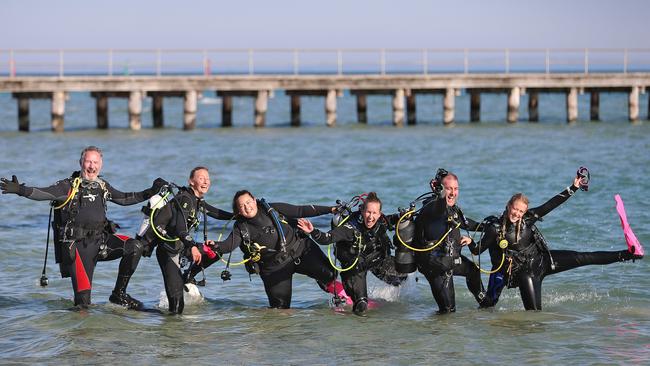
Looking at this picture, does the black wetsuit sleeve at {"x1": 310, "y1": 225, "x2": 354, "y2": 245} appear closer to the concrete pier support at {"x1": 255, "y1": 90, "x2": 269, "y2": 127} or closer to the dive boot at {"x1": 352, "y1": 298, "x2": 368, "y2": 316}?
the dive boot at {"x1": 352, "y1": 298, "x2": 368, "y2": 316}

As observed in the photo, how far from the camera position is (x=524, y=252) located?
33.7 feet

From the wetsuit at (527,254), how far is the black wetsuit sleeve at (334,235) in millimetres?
1216

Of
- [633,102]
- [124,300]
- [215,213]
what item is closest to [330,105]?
[633,102]

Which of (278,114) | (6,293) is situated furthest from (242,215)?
(278,114)

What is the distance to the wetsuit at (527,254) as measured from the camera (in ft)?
33.4

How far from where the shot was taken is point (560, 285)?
12984 millimetres

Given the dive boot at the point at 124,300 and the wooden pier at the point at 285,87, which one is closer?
the dive boot at the point at 124,300

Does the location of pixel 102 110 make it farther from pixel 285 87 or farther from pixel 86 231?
pixel 86 231

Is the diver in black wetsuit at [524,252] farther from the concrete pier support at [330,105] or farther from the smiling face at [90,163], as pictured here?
the concrete pier support at [330,105]

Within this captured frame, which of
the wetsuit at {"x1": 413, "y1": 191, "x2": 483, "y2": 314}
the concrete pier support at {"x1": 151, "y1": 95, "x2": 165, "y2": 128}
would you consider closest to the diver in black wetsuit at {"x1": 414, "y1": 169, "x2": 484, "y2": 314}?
the wetsuit at {"x1": 413, "y1": 191, "x2": 483, "y2": 314}

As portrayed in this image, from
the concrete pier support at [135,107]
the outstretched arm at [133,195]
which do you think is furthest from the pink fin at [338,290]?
the concrete pier support at [135,107]

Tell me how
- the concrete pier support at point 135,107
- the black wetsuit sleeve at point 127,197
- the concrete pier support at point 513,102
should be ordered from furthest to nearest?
Answer: the concrete pier support at point 513,102 → the concrete pier support at point 135,107 → the black wetsuit sleeve at point 127,197

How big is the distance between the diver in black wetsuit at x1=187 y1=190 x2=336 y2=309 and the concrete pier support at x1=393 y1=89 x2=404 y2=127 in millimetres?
26396

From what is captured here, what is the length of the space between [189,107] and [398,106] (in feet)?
25.6
